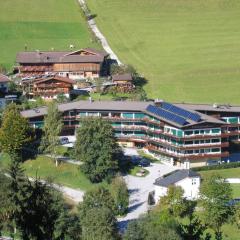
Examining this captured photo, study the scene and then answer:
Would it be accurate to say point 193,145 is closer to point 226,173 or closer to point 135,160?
point 226,173

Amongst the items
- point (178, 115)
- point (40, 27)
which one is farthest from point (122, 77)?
point (40, 27)

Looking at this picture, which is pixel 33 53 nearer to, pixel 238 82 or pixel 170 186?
pixel 238 82

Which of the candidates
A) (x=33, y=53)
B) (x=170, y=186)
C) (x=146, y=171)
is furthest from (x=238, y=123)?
(x=33, y=53)

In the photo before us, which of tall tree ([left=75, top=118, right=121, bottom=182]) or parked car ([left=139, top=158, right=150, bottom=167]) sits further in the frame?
parked car ([left=139, top=158, right=150, bottom=167])

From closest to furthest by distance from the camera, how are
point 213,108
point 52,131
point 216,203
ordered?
1. point 216,203
2. point 52,131
3. point 213,108

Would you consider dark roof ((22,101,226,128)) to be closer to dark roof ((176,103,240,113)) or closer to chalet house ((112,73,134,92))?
dark roof ((176,103,240,113))

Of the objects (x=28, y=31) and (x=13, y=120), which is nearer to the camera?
(x=13, y=120)

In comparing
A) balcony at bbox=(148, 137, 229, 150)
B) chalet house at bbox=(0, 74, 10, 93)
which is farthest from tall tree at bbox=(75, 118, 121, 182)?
chalet house at bbox=(0, 74, 10, 93)
